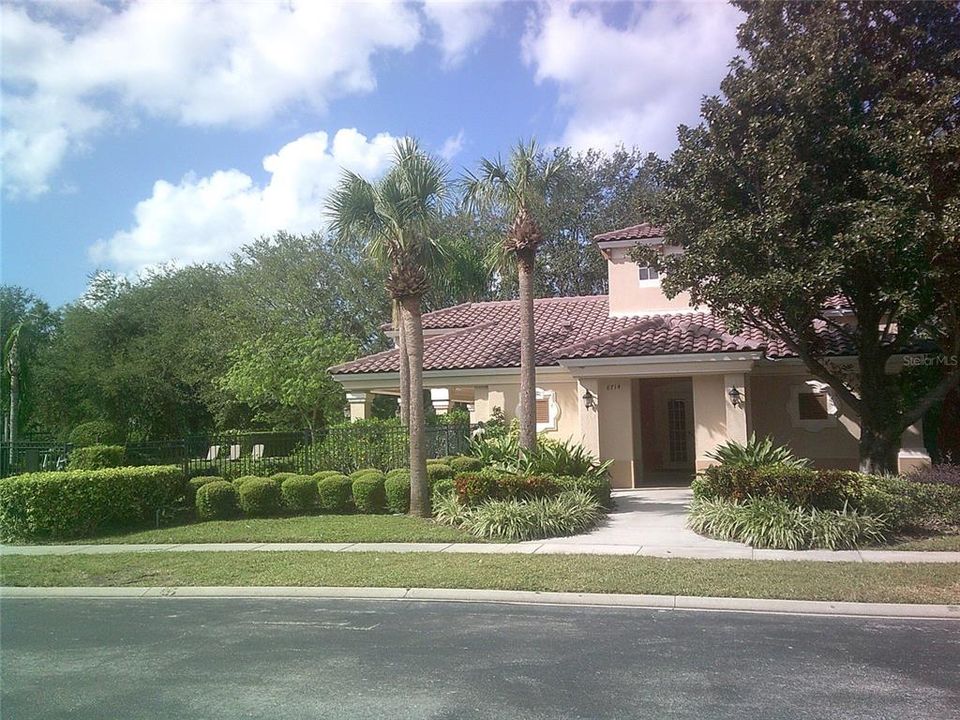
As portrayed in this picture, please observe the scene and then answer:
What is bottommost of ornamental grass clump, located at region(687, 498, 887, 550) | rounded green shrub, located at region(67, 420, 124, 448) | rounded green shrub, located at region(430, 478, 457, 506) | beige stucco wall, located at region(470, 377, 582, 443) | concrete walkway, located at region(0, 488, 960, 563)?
concrete walkway, located at region(0, 488, 960, 563)

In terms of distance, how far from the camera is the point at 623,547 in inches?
516

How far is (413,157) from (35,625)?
11555 millimetres

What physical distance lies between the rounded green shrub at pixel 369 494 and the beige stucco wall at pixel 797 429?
9842 mm

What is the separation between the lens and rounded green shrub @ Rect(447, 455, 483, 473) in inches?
690

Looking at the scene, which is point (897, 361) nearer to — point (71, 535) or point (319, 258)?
point (71, 535)

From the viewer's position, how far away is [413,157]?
17812 millimetres

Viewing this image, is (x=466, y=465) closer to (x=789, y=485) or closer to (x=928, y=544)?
(x=789, y=485)

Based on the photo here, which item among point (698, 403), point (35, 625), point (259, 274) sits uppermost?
point (259, 274)

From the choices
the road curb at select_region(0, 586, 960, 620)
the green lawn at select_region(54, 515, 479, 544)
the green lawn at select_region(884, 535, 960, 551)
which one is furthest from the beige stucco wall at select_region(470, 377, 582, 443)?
the road curb at select_region(0, 586, 960, 620)

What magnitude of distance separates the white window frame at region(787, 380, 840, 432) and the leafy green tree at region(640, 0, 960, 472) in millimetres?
4735

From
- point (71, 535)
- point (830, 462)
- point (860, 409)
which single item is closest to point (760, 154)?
point (860, 409)

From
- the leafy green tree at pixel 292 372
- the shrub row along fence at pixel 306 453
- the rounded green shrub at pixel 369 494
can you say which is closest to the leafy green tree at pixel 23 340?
the leafy green tree at pixel 292 372

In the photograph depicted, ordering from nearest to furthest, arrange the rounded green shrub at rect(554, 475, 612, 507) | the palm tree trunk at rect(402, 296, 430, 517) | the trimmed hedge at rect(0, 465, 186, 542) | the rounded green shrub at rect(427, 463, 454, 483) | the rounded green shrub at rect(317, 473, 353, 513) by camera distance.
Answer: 1. the rounded green shrub at rect(554, 475, 612, 507)
2. the trimmed hedge at rect(0, 465, 186, 542)
3. the palm tree trunk at rect(402, 296, 430, 517)
4. the rounded green shrub at rect(427, 463, 454, 483)
5. the rounded green shrub at rect(317, 473, 353, 513)

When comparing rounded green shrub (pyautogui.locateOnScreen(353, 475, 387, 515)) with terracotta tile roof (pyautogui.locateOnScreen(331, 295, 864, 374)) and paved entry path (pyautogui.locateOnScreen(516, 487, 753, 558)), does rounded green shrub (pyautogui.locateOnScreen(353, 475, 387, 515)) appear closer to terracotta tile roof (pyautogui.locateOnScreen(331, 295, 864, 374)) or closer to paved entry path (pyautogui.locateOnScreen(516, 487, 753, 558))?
paved entry path (pyautogui.locateOnScreen(516, 487, 753, 558))
